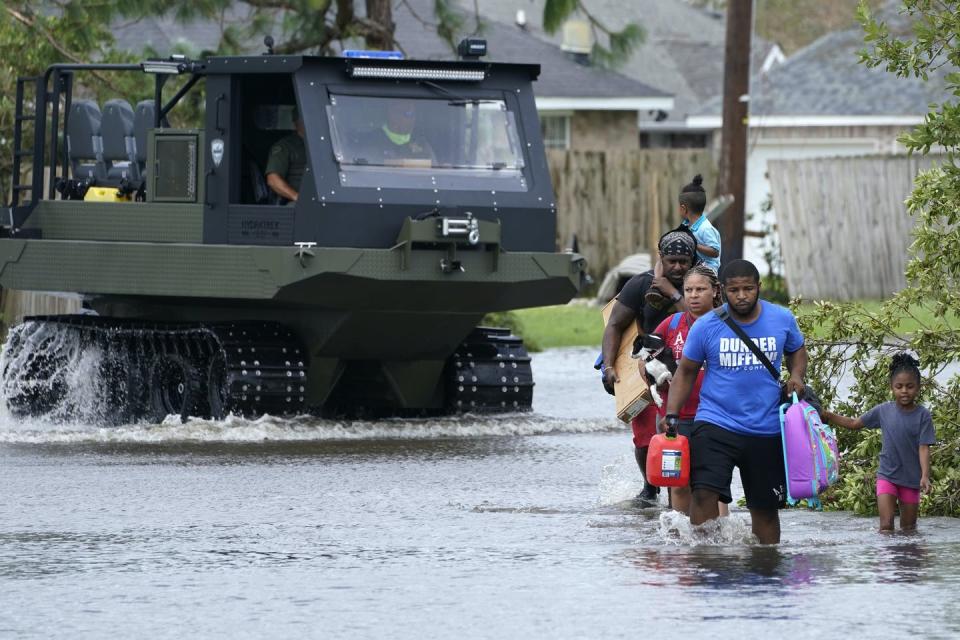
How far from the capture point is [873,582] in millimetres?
9047

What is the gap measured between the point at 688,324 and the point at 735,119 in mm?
16591

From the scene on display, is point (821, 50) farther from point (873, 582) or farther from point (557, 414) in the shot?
point (873, 582)

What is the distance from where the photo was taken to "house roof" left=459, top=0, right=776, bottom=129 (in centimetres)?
4884

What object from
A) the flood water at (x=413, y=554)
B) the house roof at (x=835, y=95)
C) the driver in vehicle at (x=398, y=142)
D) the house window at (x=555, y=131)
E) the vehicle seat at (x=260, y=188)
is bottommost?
the flood water at (x=413, y=554)

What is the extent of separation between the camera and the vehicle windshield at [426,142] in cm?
1639

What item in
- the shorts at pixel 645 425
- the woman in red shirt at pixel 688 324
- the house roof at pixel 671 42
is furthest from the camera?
the house roof at pixel 671 42

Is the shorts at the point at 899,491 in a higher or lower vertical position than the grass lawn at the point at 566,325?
lower

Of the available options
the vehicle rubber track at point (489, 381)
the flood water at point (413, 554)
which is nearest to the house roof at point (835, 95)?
the vehicle rubber track at point (489, 381)

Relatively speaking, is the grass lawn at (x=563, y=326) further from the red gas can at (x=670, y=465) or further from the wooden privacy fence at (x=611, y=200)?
the red gas can at (x=670, y=465)

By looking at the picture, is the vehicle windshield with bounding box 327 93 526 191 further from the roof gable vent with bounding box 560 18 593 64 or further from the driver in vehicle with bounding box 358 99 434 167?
the roof gable vent with bounding box 560 18 593 64

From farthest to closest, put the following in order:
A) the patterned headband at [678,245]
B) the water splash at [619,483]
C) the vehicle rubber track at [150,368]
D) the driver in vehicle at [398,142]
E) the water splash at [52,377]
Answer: the water splash at [52,377]
the driver in vehicle at [398,142]
the vehicle rubber track at [150,368]
the water splash at [619,483]
the patterned headband at [678,245]

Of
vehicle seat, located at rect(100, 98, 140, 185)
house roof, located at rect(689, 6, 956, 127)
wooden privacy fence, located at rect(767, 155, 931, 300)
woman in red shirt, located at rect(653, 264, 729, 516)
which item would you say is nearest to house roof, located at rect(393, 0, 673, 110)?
house roof, located at rect(689, 6, 956, 127)

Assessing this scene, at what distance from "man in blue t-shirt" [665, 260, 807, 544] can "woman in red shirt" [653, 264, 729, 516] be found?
0.40 metres

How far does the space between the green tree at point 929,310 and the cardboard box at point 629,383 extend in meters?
1.32
